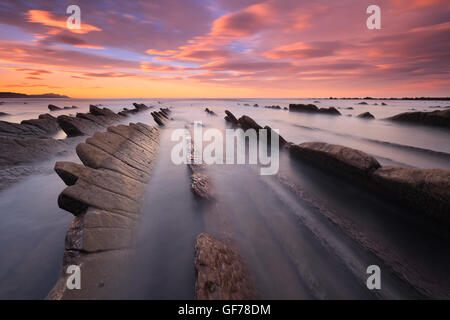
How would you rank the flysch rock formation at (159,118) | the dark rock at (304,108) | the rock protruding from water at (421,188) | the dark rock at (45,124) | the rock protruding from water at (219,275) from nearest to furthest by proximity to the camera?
the rock protruding from water at (219,275), the rock protruding from water at (421,188), the dark rock at (45,124), the flysch rock formation at (159,118), the dark rock at (304,108)

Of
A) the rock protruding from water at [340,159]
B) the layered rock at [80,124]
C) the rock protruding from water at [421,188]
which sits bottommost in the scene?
the rock protruding from water at [421,188]

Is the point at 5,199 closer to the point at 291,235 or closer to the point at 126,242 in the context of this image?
the point at 126,242

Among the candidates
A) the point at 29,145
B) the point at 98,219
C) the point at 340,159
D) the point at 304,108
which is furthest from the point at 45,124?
the point at 304,108

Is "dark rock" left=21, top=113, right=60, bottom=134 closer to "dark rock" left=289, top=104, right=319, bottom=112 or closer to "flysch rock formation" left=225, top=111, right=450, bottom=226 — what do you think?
"flysch rock formation" left=225, top=111, right=450, bottom=226

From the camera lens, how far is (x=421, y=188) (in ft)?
13.8

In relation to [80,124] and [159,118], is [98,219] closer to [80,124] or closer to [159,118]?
[80,124]

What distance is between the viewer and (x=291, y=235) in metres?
4.27

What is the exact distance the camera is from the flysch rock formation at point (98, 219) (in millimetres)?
2764

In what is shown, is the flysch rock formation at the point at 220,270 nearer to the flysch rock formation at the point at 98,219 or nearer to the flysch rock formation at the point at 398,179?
the flysch rock formation at the point at 98,219

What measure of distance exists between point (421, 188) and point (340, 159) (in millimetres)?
2369

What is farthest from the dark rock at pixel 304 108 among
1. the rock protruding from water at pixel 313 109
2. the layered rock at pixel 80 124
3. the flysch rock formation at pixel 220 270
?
the flysch rock formation at pixel 220 270

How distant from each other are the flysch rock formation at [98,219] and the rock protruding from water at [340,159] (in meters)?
6.60
